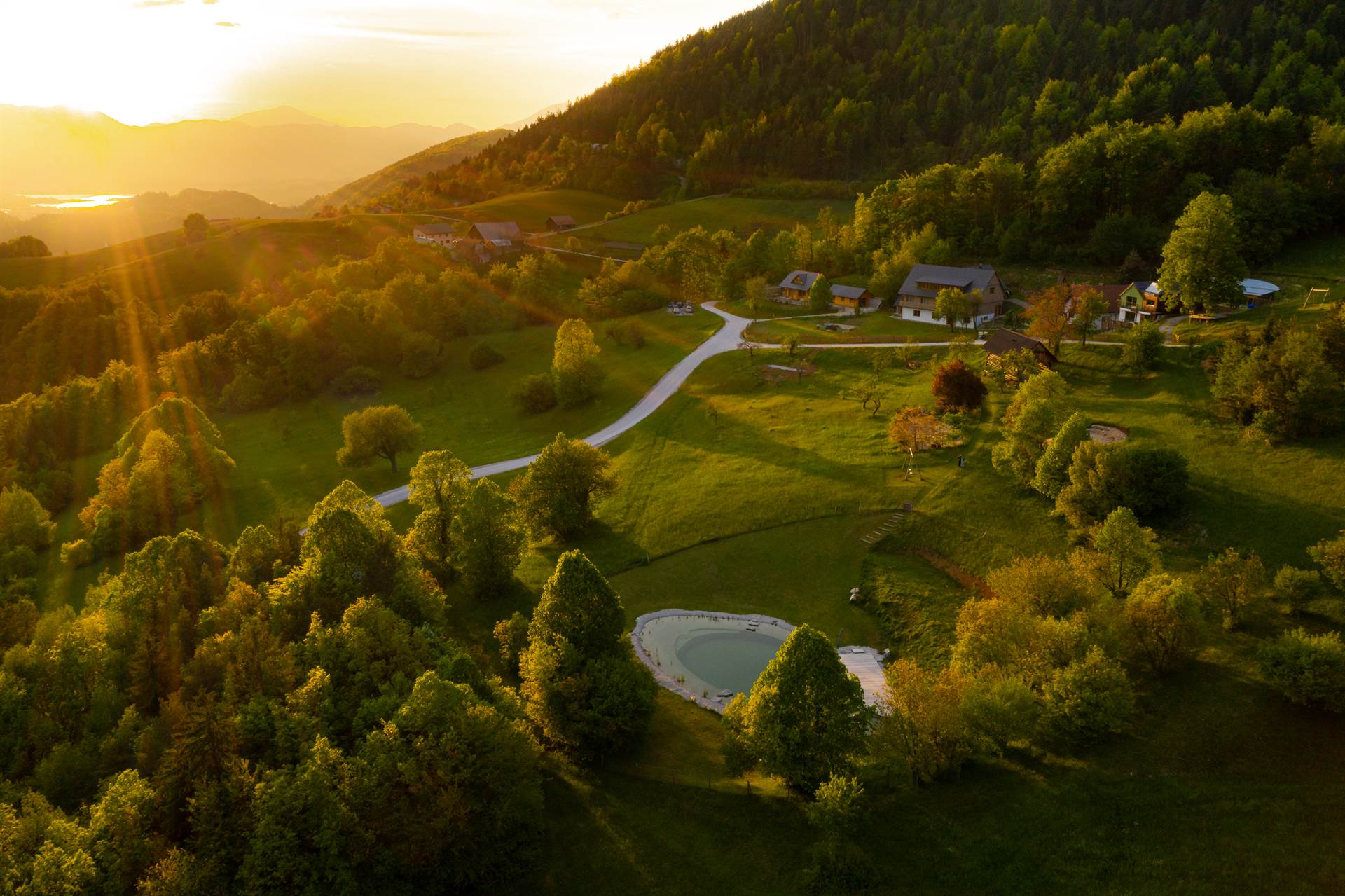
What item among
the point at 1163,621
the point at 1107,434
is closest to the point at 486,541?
the point at 1163,621

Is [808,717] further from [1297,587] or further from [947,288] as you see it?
[947,288]

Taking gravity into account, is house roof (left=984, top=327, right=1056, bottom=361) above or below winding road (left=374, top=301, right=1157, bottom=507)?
above

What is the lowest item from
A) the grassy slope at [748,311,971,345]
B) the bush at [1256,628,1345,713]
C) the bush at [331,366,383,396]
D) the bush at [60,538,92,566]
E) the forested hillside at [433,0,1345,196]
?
the bush at [60,538,92,566]

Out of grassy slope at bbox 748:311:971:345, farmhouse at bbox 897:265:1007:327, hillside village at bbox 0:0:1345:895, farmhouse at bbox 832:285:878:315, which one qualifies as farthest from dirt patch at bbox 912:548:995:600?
farmhouse at bbox 832:285:878:315

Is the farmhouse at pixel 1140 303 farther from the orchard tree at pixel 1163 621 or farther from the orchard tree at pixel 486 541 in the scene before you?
the orchard tree at pixel 486 541

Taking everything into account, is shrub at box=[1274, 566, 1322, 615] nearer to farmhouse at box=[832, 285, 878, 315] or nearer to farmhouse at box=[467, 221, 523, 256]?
farmhouse at box=[832, 285, 878, 315]

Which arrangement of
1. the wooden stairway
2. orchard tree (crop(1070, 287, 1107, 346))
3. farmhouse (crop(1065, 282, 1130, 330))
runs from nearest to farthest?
1. the wooden stairway
2. orchard tree (crop(1070, 287, 1107, 346))
3. farmhouse (crop(1065, 282, 1130, 330))
